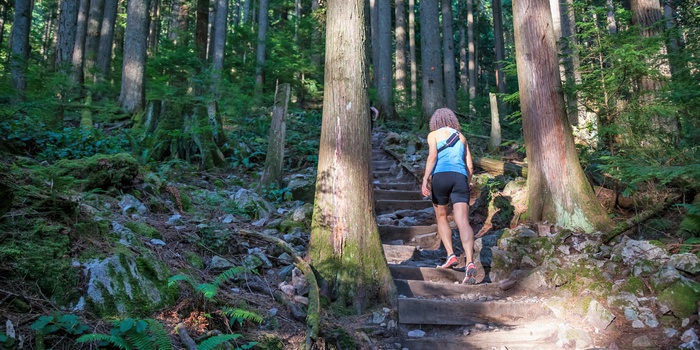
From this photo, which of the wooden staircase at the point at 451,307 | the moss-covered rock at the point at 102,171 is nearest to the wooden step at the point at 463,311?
the wooden staircase at the point at 451,307

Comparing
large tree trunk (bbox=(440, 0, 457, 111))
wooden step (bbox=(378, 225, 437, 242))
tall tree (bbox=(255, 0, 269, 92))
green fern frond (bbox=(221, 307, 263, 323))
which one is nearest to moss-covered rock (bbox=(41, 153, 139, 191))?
green fern frond (bbox=(221, 307, 263, 323))

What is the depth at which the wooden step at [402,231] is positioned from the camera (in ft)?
23.6

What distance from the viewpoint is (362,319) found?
4.11 m

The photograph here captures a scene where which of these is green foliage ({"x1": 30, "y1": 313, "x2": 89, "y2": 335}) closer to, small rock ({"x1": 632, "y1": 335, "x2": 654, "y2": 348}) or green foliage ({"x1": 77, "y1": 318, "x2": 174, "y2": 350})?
green foliage ({"x1": 77, "y1": 318, "x2": 174, "y2": 350})

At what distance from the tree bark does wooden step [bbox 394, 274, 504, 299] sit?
3.88m

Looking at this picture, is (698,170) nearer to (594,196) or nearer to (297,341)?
(594,196)

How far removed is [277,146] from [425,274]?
4.10 meters

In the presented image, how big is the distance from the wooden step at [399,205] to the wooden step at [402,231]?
130 cm

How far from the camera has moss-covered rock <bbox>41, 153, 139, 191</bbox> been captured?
5309mm

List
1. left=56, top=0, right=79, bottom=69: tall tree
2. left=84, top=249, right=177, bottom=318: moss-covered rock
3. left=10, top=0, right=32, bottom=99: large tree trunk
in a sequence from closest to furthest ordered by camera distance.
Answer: left=84, top=249, right=177, bottom=318: moss-covered rock < left=10, top=0, right=32, bottom=99: large tree trunk < left=56, top=0, right=79, bottom=69: tall tree

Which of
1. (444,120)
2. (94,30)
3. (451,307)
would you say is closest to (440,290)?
(451,307)

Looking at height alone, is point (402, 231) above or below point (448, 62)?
below

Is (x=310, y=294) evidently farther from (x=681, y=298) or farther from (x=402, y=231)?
(x=402, y=231)

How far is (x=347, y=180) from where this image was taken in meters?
4.50
